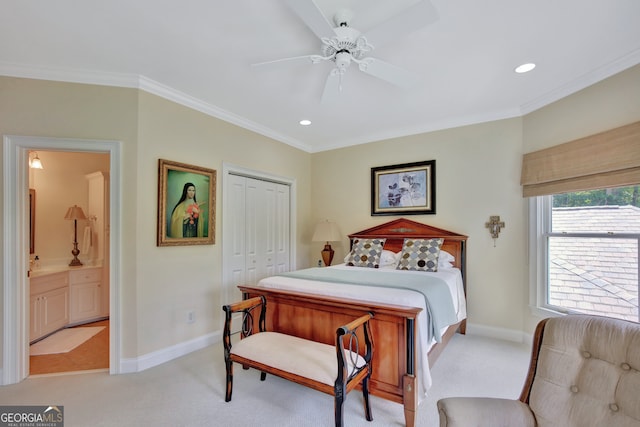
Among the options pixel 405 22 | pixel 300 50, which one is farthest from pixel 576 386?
pixel 300 50

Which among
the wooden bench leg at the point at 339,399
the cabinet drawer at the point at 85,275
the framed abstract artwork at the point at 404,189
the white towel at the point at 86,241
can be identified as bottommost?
the wooden bench leg at the point at 339,399

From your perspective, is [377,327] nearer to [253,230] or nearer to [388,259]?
[388,259]

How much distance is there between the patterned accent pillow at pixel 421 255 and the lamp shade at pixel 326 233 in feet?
3.75

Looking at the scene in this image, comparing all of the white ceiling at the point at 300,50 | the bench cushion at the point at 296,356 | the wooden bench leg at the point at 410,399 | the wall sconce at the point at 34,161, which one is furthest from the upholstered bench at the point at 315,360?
the wall sconce at the point at 34,161

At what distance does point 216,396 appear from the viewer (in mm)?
2273

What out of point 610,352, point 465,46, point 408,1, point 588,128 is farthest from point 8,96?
point 588,128

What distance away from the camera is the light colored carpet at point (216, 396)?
200 cm

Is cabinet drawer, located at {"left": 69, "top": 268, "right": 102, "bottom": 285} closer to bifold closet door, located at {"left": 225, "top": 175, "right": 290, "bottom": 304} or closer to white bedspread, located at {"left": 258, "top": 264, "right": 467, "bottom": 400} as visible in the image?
bifold closet door, located at {"left": 225, "top": 175, "right": 290, "bottom": 304}

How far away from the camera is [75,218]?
4078 millimetres

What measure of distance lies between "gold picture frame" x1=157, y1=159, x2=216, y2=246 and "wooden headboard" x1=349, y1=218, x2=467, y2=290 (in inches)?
83.2

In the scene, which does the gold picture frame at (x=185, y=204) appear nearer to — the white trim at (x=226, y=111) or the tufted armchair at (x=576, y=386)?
the white trim at (x=226, y=111)

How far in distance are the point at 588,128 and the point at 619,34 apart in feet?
2.78

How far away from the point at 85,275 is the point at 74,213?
0.88 meters

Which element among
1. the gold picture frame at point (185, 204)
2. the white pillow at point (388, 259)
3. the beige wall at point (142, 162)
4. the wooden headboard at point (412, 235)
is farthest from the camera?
the white pillow at point (388, 259)
